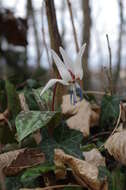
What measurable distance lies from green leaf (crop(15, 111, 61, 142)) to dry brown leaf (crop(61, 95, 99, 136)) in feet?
0.96

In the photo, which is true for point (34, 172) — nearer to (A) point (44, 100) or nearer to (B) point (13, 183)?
(B) point (13, 183)

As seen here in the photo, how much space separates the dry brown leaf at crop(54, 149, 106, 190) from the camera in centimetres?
78

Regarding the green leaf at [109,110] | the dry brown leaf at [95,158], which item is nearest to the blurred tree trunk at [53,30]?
the green leaf at [109,110]

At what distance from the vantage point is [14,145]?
1.03 metres

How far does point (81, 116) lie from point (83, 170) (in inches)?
18.5

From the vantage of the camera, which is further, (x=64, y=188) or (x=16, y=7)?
(x=16, y=7)

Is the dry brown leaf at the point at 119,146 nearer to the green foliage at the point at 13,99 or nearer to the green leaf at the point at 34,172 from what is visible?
the green leaf at the point at 34,172

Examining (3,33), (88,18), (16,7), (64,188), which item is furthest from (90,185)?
(16,7)

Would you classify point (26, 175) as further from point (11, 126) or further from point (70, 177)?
point (11, 126)

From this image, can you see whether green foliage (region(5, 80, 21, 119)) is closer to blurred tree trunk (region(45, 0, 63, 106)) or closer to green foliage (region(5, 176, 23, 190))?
blurred tree trunk (region(45, 0, 63, 106))

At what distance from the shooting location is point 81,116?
4.12 feet

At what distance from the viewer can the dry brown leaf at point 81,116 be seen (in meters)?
1.21

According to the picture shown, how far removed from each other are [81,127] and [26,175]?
17.6 inches

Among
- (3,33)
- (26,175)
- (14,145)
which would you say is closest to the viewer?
(26,175)
